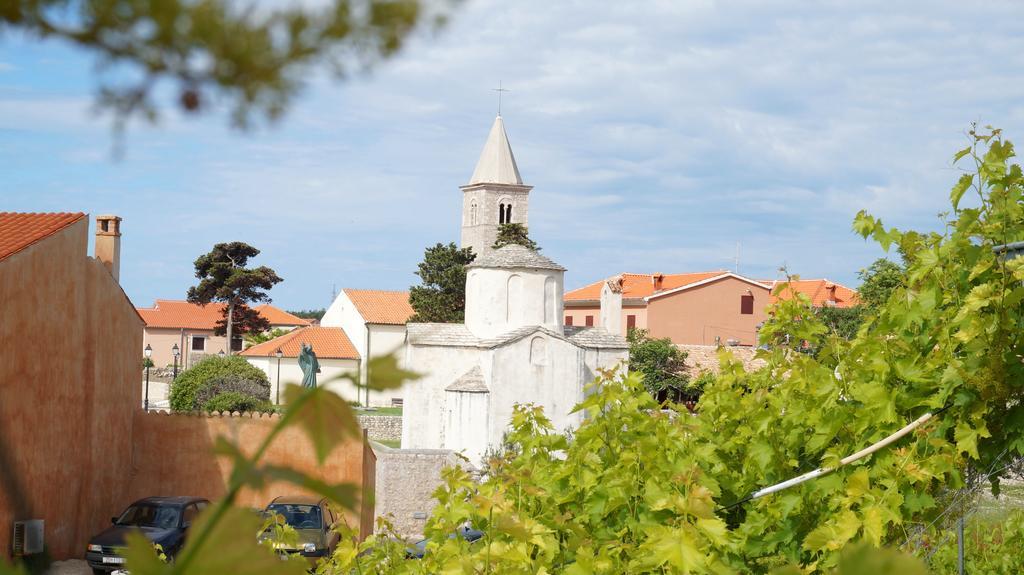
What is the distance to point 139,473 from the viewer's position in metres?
19.6

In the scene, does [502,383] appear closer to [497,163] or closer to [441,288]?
[441,288]

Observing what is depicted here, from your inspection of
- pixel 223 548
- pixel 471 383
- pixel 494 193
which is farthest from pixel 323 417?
pixel 494 193

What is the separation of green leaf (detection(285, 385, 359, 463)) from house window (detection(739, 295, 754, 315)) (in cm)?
5867

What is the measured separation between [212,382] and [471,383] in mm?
10454

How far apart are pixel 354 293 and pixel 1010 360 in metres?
58.4

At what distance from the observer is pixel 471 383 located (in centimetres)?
2972

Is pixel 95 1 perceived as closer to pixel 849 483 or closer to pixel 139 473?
pixel 849 483

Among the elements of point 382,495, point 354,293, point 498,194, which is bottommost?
point 382,495

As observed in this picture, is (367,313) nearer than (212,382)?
No

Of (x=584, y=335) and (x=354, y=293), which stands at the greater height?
(x=354, y=293)

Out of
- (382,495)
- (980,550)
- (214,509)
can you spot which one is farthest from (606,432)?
(382,495)

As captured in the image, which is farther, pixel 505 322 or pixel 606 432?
pixel 505 322

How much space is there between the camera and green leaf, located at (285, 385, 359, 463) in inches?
28.9

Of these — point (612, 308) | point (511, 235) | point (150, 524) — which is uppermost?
point (511, 235)
